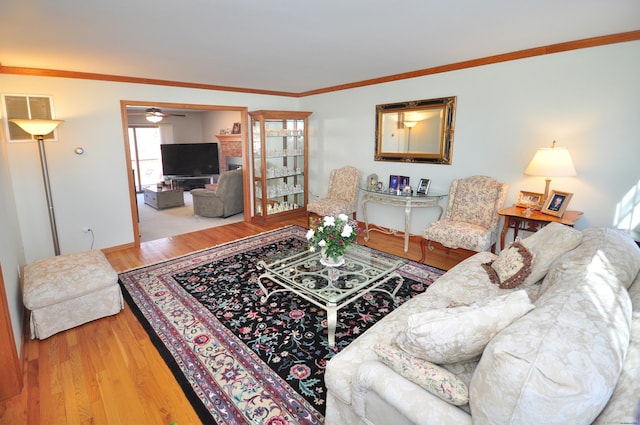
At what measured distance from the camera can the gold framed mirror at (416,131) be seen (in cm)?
419

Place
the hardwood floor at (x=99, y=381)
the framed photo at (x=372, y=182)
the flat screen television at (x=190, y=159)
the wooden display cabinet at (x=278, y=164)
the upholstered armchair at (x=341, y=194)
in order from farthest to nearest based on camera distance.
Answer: the flat screen television at (x=190, y=159) → the wooden display cabinet at (x=278, y=164) → the upholstered armchair at (x=341, y=194) → the framed photo at (x=372, y=182) → the hardwood floor at (x=99, y=381)

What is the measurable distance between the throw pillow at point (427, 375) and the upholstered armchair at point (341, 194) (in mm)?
3519

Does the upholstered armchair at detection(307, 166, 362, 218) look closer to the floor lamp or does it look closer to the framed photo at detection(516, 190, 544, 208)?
the framed photo at detection(516, 190, 544, 208)

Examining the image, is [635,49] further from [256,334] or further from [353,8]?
[256,334]

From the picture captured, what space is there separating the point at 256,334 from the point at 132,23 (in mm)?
2580

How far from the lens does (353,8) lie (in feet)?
7.21

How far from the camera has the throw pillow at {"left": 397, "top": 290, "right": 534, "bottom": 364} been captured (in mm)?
1280

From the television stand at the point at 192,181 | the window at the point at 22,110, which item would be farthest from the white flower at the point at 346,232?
the television stand at the point at 192,181

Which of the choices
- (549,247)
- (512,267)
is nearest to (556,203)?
(549,247)

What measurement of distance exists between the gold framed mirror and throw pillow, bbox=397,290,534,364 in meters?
3.24

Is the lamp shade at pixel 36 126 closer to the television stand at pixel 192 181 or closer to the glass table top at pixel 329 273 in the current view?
the glass table top at pixel 329 273

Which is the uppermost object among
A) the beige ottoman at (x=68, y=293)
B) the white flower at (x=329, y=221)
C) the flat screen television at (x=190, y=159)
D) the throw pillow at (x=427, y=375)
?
the flat screen television at (x=190, y=159)

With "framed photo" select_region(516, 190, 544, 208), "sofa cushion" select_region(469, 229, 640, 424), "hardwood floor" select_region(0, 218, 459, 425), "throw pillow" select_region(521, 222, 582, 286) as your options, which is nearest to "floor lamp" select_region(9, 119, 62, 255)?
"hardwood floor" select_region(0, 218, 459, 425)

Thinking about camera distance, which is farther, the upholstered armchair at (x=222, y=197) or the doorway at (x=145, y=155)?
the doorway at (x=145, y=155)
